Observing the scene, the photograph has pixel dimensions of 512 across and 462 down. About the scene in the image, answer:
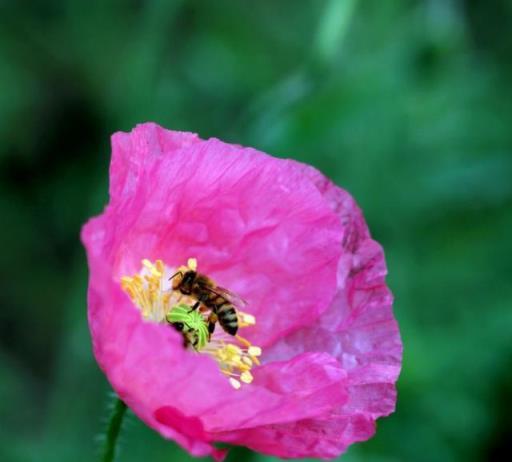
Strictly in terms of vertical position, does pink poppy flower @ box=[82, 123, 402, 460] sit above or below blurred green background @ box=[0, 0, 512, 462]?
below

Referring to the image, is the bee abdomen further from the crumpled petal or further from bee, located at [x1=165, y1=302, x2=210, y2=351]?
the crumpled petal

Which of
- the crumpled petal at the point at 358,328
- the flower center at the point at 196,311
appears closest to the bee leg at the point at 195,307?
the flower center at the point at 196,311

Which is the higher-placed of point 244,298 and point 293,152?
point 293,152

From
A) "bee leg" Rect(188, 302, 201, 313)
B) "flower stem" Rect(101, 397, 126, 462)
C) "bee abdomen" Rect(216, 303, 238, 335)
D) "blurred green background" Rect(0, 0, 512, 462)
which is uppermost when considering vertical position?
"blurred green background" Rect(0, 0, 512, 462)

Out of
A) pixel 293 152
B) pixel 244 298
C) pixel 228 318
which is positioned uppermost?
pixel 293 152

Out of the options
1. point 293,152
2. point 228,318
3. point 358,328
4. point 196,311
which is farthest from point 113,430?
point 293,152

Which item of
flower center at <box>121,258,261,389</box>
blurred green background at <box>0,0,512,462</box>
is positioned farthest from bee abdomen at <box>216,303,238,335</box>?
blurred green background at <box>0,0,512,462</box>

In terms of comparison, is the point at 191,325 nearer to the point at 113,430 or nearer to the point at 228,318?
the point at 228,318

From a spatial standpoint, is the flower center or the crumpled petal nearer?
the crumpled petal
